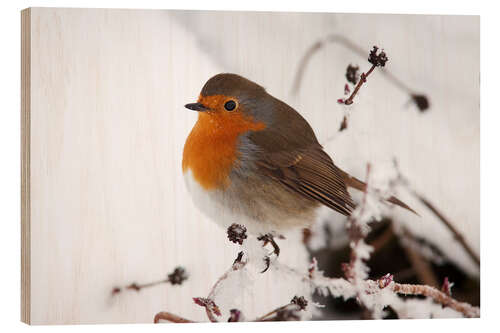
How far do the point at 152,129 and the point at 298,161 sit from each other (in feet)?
1.65

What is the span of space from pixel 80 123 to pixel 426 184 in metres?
1.24

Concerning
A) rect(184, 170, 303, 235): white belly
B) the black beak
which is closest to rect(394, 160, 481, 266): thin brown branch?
rect(184, 170, 303, 235): white belly

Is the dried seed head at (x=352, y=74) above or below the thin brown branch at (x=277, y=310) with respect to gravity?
above

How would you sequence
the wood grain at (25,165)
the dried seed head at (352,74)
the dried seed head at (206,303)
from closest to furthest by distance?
the wood grain at (25,165) < the dried seed head at (206,303) < the dried seed head at (352,74)

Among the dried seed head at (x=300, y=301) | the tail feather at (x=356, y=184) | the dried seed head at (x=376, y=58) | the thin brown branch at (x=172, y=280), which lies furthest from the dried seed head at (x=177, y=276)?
the dried seed head at (x=376, y=58)

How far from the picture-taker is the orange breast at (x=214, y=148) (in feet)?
7.34

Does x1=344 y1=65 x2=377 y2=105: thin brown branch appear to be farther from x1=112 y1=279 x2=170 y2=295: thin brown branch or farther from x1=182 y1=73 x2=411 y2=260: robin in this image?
x1=112 y1=279 x2=170 y2=295: thin brown branch

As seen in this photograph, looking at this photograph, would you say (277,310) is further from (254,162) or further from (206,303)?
(254,162)

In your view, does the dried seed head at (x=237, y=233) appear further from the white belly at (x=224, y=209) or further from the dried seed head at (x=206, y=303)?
the dried seed head at (x=206, y=303)

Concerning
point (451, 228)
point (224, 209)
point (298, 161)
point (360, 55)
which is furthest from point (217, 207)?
point (451, 228)

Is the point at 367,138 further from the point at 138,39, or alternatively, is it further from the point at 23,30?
the point at 23,30

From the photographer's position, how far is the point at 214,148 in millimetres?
2238

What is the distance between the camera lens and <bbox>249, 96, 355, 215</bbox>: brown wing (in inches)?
90.4

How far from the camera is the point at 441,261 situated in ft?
8.27
